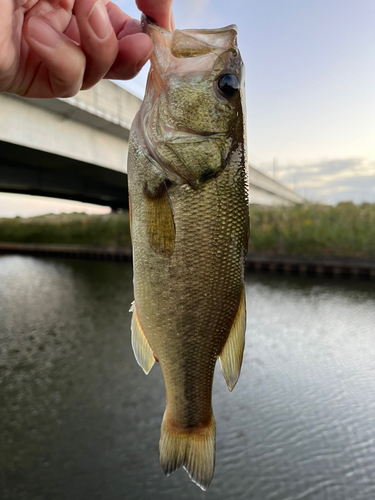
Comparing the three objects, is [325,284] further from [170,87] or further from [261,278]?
[170,87]

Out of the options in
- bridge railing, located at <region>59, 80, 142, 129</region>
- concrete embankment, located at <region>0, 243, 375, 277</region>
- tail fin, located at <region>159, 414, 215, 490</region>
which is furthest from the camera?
concrete embankment, located at <region>0, 243, 375, 277</region>

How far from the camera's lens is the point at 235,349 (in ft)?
5.73

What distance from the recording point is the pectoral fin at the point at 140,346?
181cm

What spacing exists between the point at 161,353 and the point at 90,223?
1446 inches

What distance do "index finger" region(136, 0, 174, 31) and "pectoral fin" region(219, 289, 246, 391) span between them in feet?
3.59

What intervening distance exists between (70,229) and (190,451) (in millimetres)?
39473

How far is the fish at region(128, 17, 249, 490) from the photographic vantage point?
1660mm

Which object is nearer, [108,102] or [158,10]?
[158,10]

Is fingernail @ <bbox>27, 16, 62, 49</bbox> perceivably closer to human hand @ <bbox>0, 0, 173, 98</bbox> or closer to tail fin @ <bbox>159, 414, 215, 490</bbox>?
human hand @ <bbox>0, 0, 173, 98</bbox>

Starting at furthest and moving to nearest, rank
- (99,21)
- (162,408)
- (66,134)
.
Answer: (66,134) < (162,408) < (99,21)

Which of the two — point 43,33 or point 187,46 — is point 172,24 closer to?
point 187,46

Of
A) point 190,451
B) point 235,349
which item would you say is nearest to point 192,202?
point 235,349

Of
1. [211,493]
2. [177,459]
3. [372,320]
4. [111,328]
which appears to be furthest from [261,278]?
[177,459]

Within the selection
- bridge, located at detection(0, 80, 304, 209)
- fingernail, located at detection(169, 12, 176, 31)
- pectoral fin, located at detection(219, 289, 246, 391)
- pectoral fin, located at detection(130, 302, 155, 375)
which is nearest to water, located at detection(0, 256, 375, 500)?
bridge, located at detection(0, 80, 304, 209)
